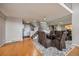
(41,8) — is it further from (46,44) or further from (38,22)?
(46,44)

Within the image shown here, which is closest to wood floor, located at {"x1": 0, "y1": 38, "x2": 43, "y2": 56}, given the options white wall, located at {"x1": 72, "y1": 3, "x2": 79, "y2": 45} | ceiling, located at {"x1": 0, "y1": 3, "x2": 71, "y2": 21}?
ceiling, located at {"x1": 0, "y1": 3, "x2": 71, "y2": 21}

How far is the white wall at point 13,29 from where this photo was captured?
1746 mm

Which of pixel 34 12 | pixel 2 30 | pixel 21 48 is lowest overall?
pixel 21 48

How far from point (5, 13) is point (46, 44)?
90 cm

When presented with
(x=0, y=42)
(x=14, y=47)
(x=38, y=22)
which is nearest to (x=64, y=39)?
(x=38, y=22)

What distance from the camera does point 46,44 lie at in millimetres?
1977

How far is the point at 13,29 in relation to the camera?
70.5 inches

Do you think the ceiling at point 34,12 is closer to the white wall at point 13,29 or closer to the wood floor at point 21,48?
the white wall at point 13,29

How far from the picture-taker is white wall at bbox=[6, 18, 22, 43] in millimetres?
1746

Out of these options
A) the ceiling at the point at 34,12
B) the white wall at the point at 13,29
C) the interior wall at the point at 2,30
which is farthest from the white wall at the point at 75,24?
the interior wall at the point at 2,30

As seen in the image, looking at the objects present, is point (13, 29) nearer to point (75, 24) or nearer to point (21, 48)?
point (21, 48)

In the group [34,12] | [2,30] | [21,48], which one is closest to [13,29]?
[2,30]

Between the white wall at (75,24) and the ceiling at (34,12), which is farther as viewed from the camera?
the ceiling at (34,12)

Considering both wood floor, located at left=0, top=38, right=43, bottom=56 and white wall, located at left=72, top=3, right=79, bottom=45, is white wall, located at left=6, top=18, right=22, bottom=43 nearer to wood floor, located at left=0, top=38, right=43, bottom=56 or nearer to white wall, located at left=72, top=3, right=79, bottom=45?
wood floor, located at left=0, top=38, right=43, bottom=56
